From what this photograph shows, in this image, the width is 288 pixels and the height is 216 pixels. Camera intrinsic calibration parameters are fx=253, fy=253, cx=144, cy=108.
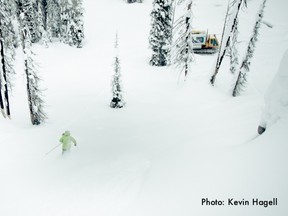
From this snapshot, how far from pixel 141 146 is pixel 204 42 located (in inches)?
1099

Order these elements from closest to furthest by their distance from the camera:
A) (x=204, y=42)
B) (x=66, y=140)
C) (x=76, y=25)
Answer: (x=66, y=140) < (x=204, y=42) < (x=76, y=25)

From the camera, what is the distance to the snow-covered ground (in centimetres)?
750

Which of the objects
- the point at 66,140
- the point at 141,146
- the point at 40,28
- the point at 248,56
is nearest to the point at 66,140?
the point at 66,140

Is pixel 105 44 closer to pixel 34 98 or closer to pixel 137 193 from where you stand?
pixel 34 98

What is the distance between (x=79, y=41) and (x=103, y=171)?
34710 mm

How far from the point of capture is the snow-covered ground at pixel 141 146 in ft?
24.6

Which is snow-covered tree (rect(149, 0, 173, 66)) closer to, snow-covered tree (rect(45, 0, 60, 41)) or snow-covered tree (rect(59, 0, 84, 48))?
snow-covered tree (rect(59, 0, 84, 48))

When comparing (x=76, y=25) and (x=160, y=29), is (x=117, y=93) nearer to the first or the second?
(x=160, y=29)

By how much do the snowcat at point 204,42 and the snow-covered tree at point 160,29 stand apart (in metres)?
5.97

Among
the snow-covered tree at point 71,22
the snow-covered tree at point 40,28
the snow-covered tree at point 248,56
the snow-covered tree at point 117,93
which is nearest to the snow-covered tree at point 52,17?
the snow-covered tree at point 71,22

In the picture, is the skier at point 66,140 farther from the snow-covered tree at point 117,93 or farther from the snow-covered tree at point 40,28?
the snow-covered tree at point 40,28

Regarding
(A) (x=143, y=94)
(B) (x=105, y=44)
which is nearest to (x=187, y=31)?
(A) (x=143, y=94)

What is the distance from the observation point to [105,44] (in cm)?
4484

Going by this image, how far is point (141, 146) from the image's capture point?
15852 mm
